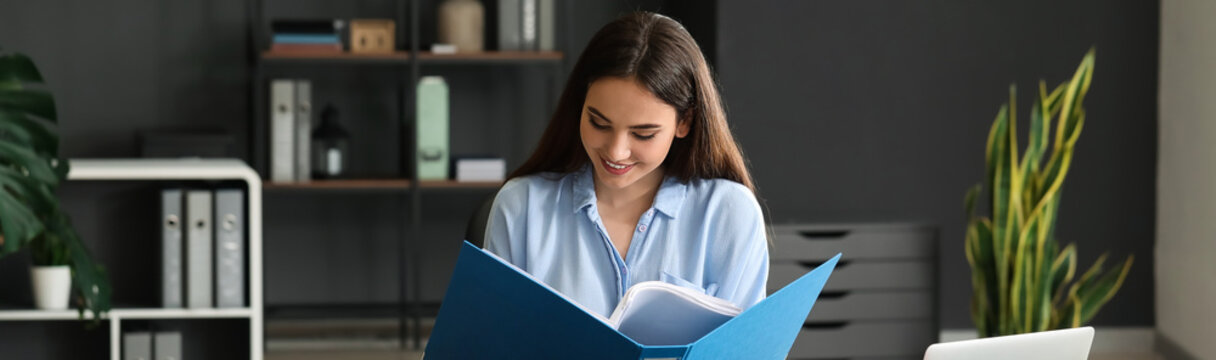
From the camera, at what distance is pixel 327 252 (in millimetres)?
4879

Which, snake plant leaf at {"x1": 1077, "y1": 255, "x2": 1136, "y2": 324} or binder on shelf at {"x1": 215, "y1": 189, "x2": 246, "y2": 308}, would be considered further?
snake plant leaf at {"x1": 1077, "y1": 255, "x2": 1136, "y2": 324}

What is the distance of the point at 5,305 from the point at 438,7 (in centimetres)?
185

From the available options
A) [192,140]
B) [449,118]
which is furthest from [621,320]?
[449,118]

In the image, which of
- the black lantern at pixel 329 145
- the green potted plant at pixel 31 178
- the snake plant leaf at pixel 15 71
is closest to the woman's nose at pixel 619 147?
the green potted plant at pixel 31 178

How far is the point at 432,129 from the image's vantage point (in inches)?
175

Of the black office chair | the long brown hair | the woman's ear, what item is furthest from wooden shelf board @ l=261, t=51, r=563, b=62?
the woman's ear

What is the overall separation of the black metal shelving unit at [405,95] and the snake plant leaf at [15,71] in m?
1.45

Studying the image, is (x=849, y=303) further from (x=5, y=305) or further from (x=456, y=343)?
(x=456, y=343)

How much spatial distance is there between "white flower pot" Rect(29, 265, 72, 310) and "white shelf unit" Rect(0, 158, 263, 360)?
0.08 ft

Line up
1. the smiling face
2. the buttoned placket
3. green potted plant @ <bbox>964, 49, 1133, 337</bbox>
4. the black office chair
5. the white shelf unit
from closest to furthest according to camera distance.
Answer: the smiling face → the buttoned placket → the black office chair → the white shelf unit → green potted plant @ <bbox>964, 49, 1133, 337</bbox>

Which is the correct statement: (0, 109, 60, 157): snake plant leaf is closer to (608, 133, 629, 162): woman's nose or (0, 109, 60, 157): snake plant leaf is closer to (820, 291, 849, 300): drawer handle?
(608, 133, 629, 162): woman's nose

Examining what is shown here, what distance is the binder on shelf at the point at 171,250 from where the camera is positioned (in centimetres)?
329

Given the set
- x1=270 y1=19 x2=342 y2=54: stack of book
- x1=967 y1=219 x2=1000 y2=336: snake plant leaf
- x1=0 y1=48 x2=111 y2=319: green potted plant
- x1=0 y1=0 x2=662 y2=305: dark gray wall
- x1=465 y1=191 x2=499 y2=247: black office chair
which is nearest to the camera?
x1=465 y1=191 x2=499 y2=247: black office chair

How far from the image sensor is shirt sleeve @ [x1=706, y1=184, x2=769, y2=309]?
5.88ft
